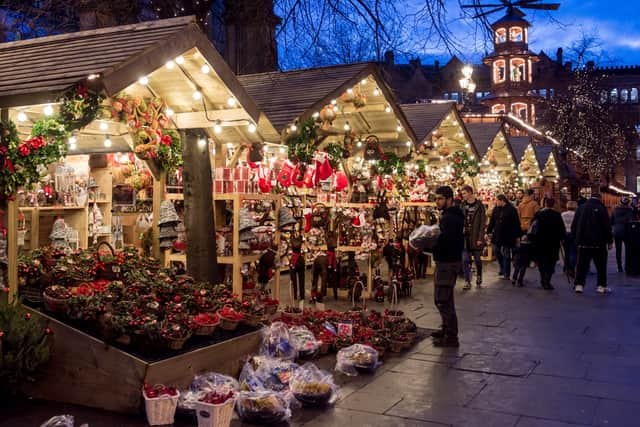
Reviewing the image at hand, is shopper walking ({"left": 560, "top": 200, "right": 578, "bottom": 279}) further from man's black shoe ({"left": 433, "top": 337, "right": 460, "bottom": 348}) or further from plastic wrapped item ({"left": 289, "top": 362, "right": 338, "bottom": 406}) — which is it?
plastic wrapped item ({"left": 289, "top": 362, "right": 338, "bottom": 406})

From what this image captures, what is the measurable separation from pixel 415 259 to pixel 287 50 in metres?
6.63

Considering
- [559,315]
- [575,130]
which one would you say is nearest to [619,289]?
[559,315]

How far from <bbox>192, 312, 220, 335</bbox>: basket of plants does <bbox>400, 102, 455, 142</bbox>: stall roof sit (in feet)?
28.7

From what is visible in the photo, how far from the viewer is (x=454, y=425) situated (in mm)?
5051

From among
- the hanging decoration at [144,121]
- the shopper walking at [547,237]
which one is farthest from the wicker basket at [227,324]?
the shopper walking at [547,237]

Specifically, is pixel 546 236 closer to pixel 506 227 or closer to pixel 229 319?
pixel 506 227

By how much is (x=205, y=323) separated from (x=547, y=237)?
27.3 feet

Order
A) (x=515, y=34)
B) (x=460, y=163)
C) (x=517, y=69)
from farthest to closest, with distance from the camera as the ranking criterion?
(x=517, y=69) → (x=515, y=34) → (x=460, y=163)

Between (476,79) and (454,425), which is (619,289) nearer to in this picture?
(454,425)

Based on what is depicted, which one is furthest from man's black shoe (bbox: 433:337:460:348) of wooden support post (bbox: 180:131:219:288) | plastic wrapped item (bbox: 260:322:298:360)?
wooden support post (bbox: 180:131:219:288)

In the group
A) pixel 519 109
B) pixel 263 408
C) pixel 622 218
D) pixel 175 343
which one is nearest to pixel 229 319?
pixel 175 343

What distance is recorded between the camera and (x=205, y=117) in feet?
26.6

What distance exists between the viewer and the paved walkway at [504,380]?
5227mm

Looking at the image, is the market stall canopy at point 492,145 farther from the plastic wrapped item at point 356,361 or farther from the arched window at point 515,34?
the arched window at point 515,34
